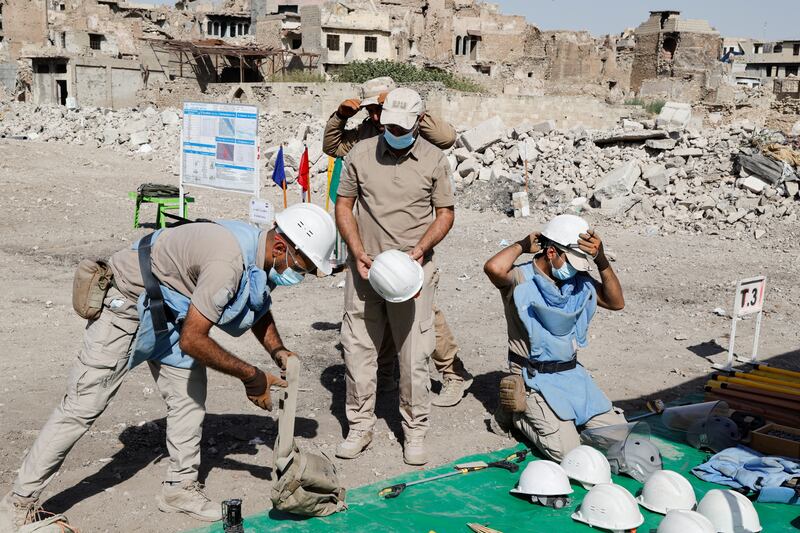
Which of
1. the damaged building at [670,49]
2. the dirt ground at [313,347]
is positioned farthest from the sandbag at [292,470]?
the damaged building at [670,49]

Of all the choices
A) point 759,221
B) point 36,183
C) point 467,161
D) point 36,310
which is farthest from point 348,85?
point 36,310

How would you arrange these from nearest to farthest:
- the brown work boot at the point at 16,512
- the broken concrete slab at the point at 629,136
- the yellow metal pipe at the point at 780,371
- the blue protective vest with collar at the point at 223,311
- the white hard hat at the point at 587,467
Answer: the brown work boot at the point at 16,512, the blue protective vest with collar at the point at 223,311, the white hard hat at the point at 587,467, the yellow metal pipe at the point at 780,371, the broken concrete slab at the point at 629,136

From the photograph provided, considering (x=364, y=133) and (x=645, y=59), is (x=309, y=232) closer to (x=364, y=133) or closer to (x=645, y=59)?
(x=364, y=133)

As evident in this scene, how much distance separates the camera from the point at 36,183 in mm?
15680

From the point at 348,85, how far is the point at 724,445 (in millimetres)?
26167

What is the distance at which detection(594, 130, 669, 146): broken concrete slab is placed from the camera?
55.7ft

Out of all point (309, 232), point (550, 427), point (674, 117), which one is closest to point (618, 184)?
point (674, 117)

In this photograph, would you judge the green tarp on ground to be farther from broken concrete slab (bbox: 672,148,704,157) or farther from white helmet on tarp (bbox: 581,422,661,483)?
broken concrete slab (bbox: 672,148,704,157)

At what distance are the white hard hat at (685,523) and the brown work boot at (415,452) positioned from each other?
4.76 feet

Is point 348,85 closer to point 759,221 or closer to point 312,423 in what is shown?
point 759,221

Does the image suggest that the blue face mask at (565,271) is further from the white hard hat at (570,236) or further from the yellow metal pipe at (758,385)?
the yellow metal pipe at (758,385)

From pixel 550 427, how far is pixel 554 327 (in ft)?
1.94

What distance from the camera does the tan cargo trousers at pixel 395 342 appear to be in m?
4.68

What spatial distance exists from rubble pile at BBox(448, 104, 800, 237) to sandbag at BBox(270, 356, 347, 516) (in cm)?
1110
